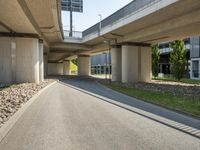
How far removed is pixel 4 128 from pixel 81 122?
2.44m

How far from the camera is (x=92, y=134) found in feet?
28.7

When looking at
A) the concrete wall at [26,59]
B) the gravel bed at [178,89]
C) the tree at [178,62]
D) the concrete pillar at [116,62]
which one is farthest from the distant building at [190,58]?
the gravel bed at [178,89]

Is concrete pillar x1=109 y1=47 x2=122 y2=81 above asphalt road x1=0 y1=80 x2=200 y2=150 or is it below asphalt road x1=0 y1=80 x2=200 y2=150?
above

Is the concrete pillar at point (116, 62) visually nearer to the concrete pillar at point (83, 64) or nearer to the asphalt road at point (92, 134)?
the concrete pillar at point (83, 64)

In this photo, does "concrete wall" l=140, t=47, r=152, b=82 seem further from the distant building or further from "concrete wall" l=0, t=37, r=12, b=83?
"concrete wall" l=0, t=37, r=12, b=83

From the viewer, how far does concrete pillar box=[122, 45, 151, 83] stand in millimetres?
38250

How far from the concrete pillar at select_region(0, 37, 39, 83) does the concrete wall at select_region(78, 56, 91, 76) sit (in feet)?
110

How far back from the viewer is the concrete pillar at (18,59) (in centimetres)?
3303

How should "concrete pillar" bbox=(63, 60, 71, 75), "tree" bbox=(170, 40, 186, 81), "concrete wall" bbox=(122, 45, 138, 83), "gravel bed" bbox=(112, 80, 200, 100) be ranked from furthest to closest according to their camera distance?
"concrete pillar" bbox=(63, 60, 71, 75) → "tree" bbox=(170, 40, 186, 81) → "concrete wall" bbox=(122, 45, 138, 83) → "gravel bed" bbox=(112, 80, 200, 100)

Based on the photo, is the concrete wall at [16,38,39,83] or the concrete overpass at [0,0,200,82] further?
the concrete wall at [16,38,39,83]

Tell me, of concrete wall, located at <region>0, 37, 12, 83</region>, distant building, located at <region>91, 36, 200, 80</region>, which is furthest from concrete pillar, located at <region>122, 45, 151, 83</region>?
concrete wall, located at <region>0, 37, 12, 83</region>

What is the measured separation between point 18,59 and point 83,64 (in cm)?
3494

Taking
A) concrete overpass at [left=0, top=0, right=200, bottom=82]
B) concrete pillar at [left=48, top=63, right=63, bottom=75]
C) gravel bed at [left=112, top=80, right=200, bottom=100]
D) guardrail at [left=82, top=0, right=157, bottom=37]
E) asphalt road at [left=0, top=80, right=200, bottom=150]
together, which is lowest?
asphalt road at [left=0, top=80, right=200, bottom=150]

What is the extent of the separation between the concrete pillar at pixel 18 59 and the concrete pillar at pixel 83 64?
33656mm
